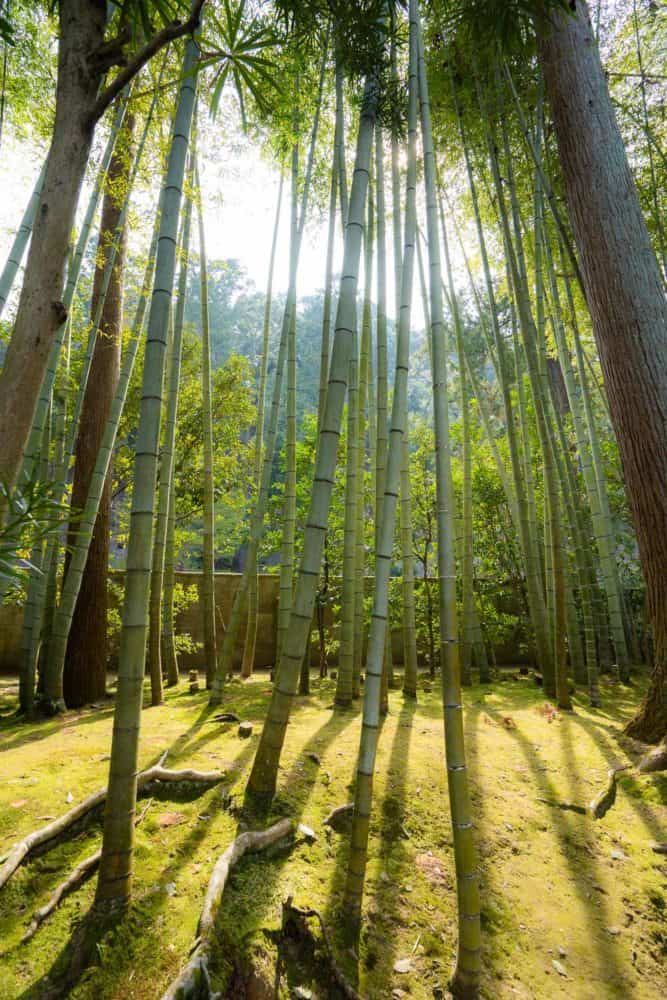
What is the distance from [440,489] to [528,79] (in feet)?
12.4

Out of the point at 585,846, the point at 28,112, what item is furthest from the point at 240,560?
the point at 585,846

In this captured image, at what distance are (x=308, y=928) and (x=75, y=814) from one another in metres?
0.76

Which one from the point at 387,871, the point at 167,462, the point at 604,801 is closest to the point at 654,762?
the point at 604,801

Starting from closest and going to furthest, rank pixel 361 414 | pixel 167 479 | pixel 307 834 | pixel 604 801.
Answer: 1. pixel 307 834
2. pixel 604 801
3. pixel 361 414
4. pixel 167 479

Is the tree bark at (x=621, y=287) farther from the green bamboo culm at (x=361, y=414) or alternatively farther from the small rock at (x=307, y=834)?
the small rock at (x=307, y=834)

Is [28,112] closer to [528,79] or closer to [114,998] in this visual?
[528,79]

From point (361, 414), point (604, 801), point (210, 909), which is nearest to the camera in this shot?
point (210, 909)

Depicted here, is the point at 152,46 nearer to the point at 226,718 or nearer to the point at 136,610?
the point at 136,610

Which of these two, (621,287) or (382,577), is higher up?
(621,287)

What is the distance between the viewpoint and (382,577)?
4.49 ft

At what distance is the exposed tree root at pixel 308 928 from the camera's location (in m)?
1.16

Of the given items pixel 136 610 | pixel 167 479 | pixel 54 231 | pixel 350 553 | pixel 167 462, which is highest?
pixel 54 231

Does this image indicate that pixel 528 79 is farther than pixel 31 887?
Yes

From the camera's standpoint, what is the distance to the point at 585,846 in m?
1.75
